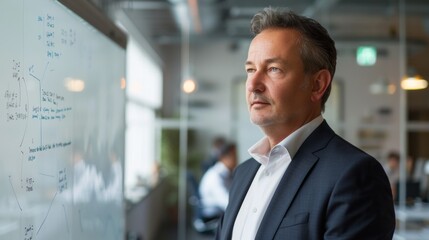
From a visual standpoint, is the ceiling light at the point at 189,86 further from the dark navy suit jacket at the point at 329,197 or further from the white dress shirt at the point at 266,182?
the dark navy suit jacket at the point at 329,197

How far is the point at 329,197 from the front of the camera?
154 centimetres

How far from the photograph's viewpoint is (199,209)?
6.23 metres

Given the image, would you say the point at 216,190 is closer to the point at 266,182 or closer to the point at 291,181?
the point at 266,182

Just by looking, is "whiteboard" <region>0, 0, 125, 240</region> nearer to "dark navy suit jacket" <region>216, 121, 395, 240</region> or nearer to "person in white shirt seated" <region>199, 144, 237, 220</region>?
"dark navy suit jacket" <region>216, 121, 395, 240</region>

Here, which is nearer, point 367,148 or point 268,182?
point 268,182

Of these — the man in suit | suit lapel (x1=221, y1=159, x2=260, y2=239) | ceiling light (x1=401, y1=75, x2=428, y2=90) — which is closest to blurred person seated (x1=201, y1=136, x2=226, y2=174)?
ceiling light (x1=401, y1=75, x2=428, y2=90)

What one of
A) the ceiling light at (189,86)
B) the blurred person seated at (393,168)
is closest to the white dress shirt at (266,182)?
the blurred person seated at (393,168)

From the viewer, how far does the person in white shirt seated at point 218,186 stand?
6121 millimetres

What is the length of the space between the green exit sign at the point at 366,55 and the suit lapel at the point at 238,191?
556cm

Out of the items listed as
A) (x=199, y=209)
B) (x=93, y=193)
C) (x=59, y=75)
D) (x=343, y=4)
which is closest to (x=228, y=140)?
(x=199, y=209)

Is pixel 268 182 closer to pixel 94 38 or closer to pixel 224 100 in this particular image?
pixel 94 38

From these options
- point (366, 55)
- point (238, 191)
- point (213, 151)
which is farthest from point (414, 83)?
point (238, 191)

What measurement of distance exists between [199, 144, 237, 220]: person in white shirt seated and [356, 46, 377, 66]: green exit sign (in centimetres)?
221

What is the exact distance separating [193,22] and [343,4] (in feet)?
6.27
